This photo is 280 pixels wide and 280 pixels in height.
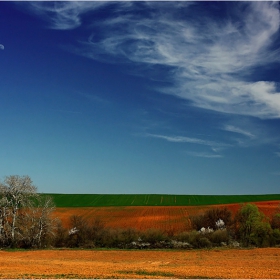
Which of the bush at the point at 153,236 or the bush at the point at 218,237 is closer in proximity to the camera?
the bush at the point at 218,237

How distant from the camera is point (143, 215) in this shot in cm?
9575

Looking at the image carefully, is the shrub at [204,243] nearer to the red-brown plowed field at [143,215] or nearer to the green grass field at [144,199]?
the red-brown plowed field at [143,215]

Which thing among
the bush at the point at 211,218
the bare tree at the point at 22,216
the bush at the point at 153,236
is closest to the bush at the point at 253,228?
the bush at the point at 211,218

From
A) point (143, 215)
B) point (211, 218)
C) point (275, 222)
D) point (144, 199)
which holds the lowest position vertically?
point (143, 215)

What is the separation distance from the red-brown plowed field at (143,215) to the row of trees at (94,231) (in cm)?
1004

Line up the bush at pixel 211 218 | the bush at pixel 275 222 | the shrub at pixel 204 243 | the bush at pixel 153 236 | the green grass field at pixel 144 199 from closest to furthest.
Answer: the shrub at pixel 204 243
the bush at pixel 153 236
the bush at pixel 275 222
the bush at pixel 211 218
the green grass field at pixel 144 199

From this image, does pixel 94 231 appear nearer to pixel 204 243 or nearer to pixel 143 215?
pixel 204 243

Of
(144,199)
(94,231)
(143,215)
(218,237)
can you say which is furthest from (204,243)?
(144,199)

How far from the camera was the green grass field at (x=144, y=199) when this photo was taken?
124m

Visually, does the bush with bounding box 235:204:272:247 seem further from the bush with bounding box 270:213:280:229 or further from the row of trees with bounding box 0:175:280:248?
the bush with bounding box 270:213:280:229

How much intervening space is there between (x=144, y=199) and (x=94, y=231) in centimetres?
6900

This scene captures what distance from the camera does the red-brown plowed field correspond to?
269ft

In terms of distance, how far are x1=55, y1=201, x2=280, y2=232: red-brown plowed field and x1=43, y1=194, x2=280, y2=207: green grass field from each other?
1404cm

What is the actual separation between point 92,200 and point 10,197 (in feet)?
213
